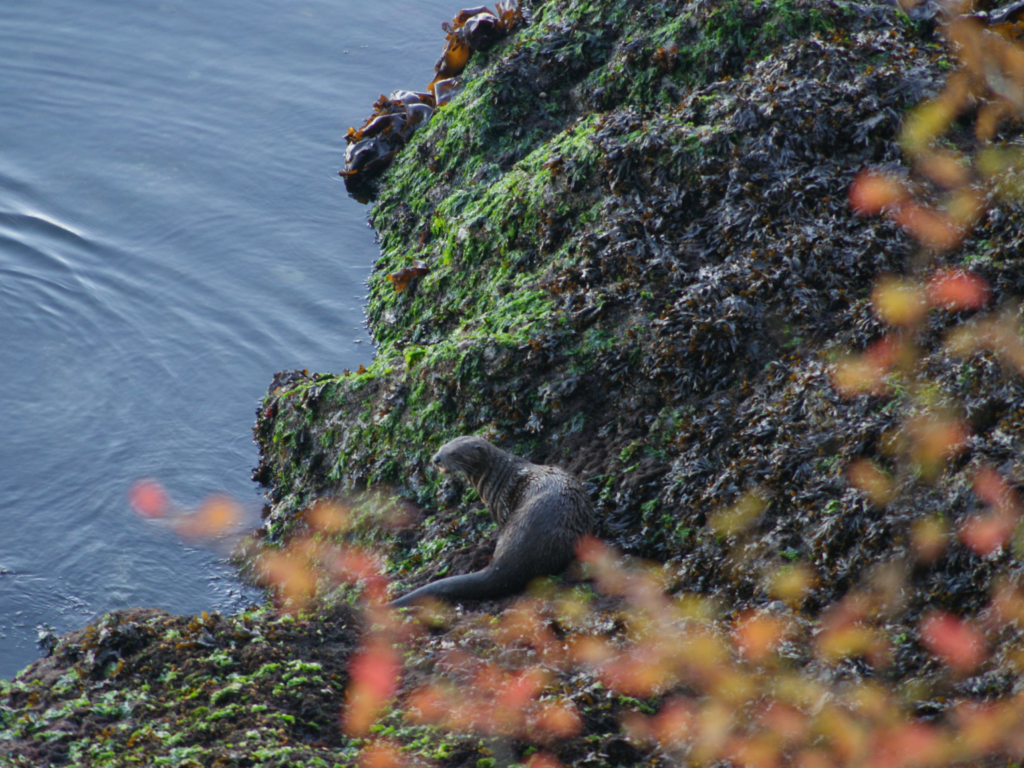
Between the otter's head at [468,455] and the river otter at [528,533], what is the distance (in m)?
0.21

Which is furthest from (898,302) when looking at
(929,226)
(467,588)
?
(467,588)

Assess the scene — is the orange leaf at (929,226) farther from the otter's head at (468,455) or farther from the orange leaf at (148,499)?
the orange leaf at (148,499)

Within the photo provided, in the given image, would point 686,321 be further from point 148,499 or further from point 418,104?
point 418,104

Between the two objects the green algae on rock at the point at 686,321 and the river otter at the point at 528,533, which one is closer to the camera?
the green algae on rock at the point at 686,321

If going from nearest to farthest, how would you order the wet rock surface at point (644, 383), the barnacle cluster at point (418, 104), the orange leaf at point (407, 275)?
the wet rock surface at point (644, 383)
the orange leaf at point (407, 275)
the barnacle cluster at point (418, 104)

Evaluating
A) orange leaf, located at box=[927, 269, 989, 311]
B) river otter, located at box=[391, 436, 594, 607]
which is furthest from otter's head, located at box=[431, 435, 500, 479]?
orange leaf, located at box=[927, 269, 989, 311]

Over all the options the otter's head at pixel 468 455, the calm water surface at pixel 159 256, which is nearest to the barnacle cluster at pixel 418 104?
the calm water surface at pixel 159 256

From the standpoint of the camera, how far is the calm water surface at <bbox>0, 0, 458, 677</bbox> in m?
7.36

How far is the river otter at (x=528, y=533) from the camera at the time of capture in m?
5.42

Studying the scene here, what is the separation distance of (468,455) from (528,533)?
2.81 ft

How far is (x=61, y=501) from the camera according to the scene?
24.9 feet

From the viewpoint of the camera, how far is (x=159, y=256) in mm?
10359

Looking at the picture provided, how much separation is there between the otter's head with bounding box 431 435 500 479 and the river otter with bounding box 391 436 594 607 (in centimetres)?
21

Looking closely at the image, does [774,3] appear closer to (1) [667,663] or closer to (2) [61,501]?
(1) [667,663]
